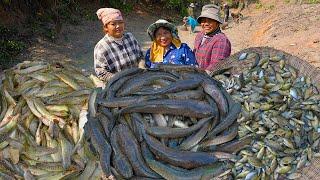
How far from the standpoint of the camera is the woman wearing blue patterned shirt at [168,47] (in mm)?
5312

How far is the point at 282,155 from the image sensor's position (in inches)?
155

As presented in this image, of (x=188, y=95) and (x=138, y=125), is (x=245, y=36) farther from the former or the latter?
(x=138, y=125)

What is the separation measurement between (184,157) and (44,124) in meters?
1.47

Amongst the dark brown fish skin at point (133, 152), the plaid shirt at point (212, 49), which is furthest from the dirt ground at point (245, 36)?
the dark brown fish skin at point (133, 152)

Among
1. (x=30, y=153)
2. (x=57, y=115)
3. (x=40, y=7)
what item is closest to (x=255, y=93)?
(x=57, y=115)

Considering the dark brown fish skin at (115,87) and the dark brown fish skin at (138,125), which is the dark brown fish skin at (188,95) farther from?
the dark brown fish skin at (115,87)

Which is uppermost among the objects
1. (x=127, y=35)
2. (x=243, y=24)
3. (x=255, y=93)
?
(x=127, y=35)

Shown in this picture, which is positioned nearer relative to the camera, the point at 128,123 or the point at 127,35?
the point at 128,123

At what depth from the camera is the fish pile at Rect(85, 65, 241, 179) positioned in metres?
3.70

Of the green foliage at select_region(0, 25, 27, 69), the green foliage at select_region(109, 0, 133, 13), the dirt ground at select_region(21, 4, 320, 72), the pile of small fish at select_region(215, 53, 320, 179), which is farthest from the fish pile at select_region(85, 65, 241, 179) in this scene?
the green foliage at select_region(109, 0, 133, 13)

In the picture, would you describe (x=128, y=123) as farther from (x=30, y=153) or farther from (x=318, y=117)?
(x=318, y=117)

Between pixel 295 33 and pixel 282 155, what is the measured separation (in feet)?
29.0

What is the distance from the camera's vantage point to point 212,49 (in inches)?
217

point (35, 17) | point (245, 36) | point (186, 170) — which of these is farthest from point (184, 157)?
point (35, 17)
